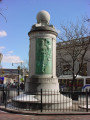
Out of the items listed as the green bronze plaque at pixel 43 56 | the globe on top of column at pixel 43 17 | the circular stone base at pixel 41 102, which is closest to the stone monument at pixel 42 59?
the green bronze plaque at pixel 43 56

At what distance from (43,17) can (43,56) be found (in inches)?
→ 129

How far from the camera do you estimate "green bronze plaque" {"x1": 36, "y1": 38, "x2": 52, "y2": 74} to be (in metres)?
12.3

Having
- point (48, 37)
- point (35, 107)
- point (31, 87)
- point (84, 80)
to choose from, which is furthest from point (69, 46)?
point (35, 107)

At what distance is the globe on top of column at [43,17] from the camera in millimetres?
13484

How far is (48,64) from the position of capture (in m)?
12.4

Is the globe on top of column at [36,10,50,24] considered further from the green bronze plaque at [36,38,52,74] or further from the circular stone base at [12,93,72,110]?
the circular stone base at [12,93,72,110]

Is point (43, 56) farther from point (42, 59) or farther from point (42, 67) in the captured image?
point (42, 67)

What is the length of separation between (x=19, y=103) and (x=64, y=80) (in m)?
22.3

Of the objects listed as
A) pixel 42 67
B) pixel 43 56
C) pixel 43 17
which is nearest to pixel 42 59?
pixel 43 56

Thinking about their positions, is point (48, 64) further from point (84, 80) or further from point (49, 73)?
point (84, 80)

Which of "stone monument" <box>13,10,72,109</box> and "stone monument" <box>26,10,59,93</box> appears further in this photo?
"stone monument" <box>26,10,59,93</box>

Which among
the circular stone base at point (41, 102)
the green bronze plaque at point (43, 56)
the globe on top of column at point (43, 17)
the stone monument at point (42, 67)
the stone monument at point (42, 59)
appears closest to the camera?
the circular stone base at point (41, 102)

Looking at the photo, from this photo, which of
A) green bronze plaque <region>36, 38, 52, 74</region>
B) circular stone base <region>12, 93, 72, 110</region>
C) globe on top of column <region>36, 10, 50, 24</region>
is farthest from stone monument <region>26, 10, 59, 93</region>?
circular stone base <region>12, 93, 72, 110</region>

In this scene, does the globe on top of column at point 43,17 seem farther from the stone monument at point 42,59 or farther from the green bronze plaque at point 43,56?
the green bronze plaque at point 43,56
